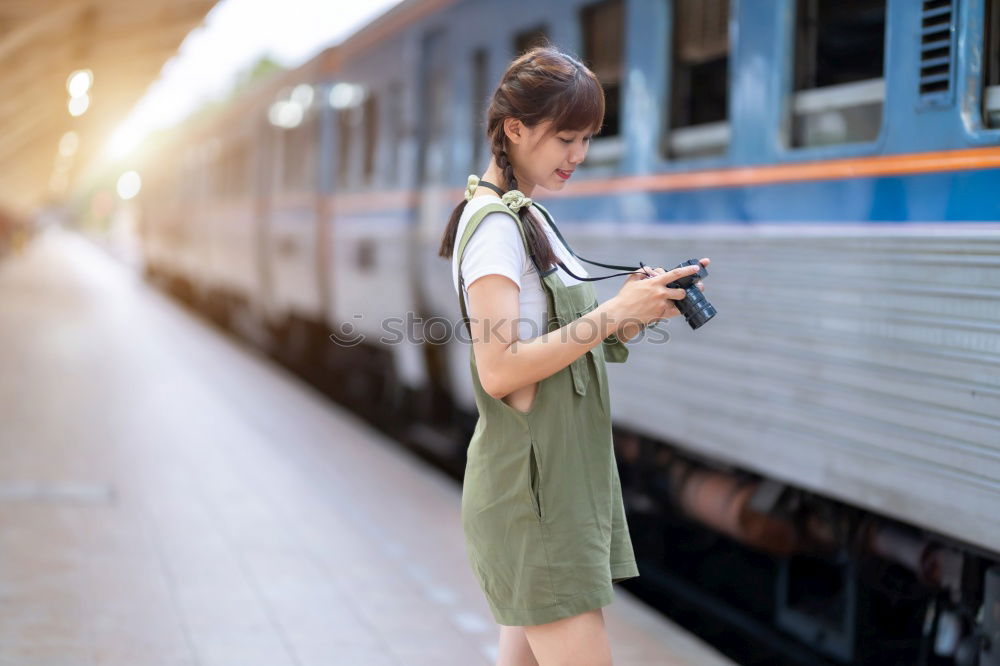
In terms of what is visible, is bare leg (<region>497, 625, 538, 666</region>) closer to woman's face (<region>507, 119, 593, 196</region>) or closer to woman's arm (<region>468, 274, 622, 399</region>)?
woman's arm (<region>468, 274, 622, 399</region>)

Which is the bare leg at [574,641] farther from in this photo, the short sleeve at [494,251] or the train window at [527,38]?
the train window at [527,38]

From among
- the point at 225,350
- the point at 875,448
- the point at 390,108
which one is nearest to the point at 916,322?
the point at 875,448

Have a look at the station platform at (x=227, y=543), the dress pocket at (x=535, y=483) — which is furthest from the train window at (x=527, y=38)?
the dress pocket at (x=535, y=483)

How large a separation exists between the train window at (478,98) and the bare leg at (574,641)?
5.59m

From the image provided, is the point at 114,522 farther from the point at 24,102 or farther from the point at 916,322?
the point at 24,102

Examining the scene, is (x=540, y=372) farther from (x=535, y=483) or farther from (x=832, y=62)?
(x=832, y=62)

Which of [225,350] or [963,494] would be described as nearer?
[963,494]

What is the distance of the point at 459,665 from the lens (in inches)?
165

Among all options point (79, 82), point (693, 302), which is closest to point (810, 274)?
point (693, 302)

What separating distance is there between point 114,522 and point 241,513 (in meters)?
0.67

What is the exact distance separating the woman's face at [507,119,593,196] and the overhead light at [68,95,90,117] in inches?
712

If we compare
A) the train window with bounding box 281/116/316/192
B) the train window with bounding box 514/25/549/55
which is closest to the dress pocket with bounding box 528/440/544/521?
the train window with bounding box 514/25/549/55

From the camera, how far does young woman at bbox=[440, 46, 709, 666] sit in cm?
223

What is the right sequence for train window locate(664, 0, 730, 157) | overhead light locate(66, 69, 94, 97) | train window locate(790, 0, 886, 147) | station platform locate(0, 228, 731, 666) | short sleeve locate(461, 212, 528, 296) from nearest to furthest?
1. short sleeve locate(461, 212, 528, 296)
2. station platform locate(0, 228, 731, 666)
3. train window locate(790, 0, 886, 147)
4. train window locate(664, 0, 730, 157)
5. overhead light locate(66, 69, 94, 97)
